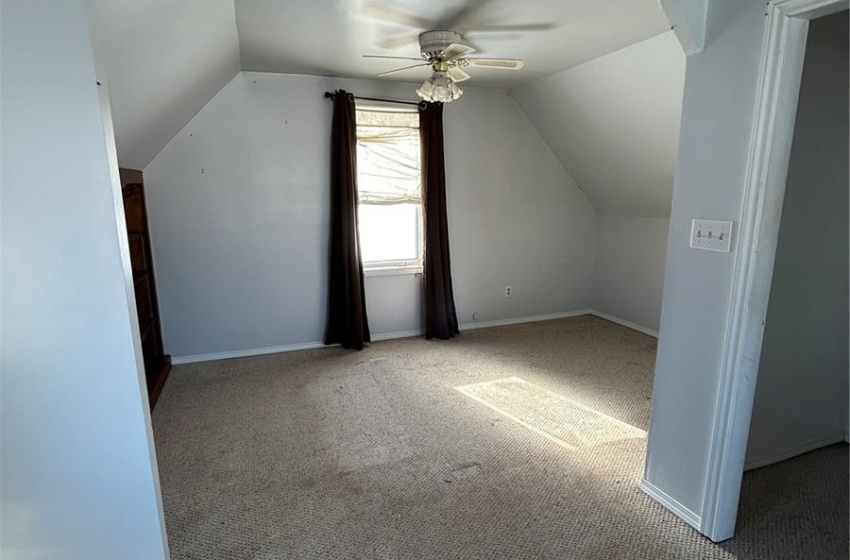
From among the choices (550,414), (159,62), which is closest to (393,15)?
(159,62)

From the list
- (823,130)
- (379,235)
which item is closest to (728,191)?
(823,130)

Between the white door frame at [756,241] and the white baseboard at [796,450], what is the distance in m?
0.60

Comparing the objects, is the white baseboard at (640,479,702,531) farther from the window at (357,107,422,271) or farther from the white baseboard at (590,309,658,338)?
the window at (357,107,422,271)

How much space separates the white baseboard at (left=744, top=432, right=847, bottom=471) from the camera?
→ 2186mm

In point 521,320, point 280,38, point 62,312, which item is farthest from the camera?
point 521,320

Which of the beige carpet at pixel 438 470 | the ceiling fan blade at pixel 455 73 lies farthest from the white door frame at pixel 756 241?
the ceiling fan blade at pixel 455 73

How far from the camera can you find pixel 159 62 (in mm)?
2023

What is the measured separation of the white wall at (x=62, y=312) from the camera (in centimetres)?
92

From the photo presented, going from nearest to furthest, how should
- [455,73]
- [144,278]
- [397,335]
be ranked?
1. [455,73]
2. [144,278]
3. [397,335]

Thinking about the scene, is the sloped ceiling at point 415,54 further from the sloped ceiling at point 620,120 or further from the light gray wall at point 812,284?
the light gray wall at point 812,284

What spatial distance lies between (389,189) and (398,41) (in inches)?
54.4

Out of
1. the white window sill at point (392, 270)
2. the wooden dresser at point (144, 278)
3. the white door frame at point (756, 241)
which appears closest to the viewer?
the white door frame at point (756, 241)

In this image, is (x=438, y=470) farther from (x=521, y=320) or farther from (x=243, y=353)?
(x=521, y=320)

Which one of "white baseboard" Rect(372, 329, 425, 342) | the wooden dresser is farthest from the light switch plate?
the wooden dresser
